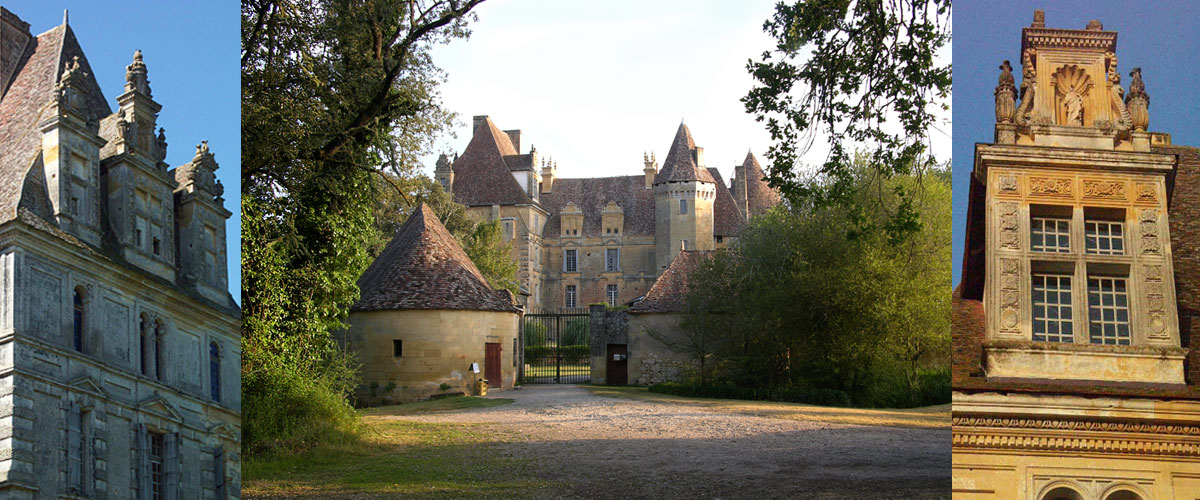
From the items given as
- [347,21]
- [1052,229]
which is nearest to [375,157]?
[347,21]

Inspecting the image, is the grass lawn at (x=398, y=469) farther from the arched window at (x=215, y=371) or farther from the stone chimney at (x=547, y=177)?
the stone chimney at (x=547, y=177)

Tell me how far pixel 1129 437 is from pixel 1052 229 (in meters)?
1.35

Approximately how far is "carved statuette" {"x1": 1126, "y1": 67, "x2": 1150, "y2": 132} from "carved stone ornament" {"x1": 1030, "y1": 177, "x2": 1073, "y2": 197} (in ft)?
1.91

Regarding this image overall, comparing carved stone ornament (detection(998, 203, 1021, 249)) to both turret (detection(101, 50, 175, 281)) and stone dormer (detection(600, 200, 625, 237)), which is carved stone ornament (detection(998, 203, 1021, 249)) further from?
stone dormer (detection(600, 200, 625, 237))

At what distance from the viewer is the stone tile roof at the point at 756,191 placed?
24562 mm

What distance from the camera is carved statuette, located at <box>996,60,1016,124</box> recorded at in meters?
6.46

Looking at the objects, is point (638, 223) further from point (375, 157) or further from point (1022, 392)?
point (1022, 392)

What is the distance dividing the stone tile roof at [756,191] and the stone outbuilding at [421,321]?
6777 millimetres

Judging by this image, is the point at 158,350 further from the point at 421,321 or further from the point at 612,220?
the point at 612,220

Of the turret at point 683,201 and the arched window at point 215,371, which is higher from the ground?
the turret at point 683,201

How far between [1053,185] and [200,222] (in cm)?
538

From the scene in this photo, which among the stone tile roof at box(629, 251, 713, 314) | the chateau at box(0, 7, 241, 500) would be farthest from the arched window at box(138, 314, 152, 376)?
the stone tile roof at box(629, 251, 713, 314)

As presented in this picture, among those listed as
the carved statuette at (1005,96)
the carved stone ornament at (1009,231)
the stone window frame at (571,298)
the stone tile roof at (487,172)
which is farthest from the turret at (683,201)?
the carved stone ornament at (1009,231)

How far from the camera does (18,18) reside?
589 cm
